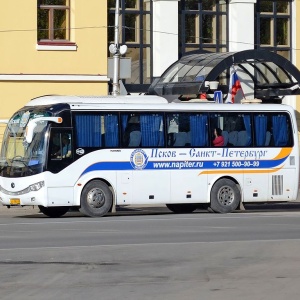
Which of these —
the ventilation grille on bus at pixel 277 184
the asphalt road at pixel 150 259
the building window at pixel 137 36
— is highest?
the building window at pixel 137 36

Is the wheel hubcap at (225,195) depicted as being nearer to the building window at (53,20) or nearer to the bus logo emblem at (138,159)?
the bus logo emblem at (138,159)

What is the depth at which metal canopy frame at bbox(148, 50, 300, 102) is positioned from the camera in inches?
1489

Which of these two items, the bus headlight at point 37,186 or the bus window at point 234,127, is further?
the bus window at point 234,127

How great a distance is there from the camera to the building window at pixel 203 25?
1670 inches

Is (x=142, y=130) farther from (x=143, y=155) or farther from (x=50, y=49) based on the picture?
(x=50, y=49)

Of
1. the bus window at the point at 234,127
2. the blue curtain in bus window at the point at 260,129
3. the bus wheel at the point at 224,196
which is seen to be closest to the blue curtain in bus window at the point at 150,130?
the bus window at the point at 234,127

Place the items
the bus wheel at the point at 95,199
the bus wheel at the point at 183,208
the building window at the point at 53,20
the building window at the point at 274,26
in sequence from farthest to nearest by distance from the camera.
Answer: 1. the building window at the point at 274,26
2. the building window at the point at 53,20
3. the bus wheel at the point at 183,208
4. the bus wheel at the point at 95,199

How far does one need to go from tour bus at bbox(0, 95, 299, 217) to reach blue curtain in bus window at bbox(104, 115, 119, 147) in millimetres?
24

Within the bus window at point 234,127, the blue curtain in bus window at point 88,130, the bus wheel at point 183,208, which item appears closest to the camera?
the blue curtain in bus window at point 88,130

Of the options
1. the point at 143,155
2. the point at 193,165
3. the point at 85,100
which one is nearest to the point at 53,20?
the point at 85,100

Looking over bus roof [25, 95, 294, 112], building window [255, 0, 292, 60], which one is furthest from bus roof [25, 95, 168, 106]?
building window [255, 0, 292, 60]

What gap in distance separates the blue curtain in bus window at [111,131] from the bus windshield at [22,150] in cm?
149

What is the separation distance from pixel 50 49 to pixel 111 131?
514 inches

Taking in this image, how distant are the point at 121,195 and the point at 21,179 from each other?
248 cm
